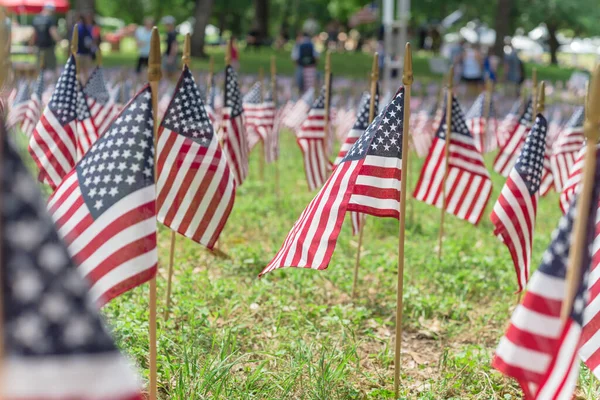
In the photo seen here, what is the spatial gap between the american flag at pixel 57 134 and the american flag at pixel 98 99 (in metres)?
2.30

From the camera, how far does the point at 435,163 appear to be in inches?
270

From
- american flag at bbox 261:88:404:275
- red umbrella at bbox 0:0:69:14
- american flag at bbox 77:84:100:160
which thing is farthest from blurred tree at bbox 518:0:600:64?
american flag at bbox 261:88:404:275

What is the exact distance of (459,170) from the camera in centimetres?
691

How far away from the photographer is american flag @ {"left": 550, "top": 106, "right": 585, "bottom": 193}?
8391 millimetres

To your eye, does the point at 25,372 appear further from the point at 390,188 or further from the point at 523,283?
the point at 523,283

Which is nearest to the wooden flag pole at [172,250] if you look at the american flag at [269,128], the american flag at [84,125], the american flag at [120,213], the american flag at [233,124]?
the american flag at [120,213]

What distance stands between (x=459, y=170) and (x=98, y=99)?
158 inches

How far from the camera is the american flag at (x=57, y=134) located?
5.98 m

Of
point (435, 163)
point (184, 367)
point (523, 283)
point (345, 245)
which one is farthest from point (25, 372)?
point (345, 245)

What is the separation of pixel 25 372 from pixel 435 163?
520 cm

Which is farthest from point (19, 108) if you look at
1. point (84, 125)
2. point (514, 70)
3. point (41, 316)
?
point (514, 70)

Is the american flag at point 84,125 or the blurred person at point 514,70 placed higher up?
the american flag at point 84,125

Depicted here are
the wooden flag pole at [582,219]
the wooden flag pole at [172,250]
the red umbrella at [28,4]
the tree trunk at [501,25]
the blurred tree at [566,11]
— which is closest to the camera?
the wooden flag pole at [582,219]

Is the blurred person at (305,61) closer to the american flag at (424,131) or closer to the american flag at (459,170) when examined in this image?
the american flag at (424,131)
